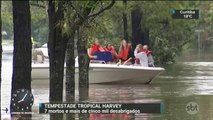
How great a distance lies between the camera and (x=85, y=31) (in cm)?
1197

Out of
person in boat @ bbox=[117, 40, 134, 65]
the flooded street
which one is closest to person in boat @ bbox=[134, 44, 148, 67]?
person in boat @ bbox=[117, 40, 134, 65]

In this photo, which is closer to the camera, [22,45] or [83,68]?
[22,45]

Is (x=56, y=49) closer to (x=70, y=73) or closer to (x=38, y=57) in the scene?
(x=70, y=73)

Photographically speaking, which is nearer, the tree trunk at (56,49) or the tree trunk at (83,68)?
the tree trunk at (56,49)

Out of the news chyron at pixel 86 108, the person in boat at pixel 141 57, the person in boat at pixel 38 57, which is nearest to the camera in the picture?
the news chyron at pixel 86 108

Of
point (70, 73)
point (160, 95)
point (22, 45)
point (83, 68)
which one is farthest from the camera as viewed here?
point (83, 68)

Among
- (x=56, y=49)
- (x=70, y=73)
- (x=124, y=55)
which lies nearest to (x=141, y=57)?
(x=124, y=55)

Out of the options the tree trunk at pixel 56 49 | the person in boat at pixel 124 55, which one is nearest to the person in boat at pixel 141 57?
the person in boat at pixel 124 55

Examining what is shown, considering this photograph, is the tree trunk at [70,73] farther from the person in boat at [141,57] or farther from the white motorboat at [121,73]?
the person in boat at [141,57]

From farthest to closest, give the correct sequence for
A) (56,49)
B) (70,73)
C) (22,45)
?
(70,73) < (56,49) < (22,45)

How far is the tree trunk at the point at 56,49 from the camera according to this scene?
1073 centimetres

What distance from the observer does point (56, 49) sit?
1084cm

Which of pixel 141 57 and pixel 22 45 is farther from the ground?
pixel 22 45

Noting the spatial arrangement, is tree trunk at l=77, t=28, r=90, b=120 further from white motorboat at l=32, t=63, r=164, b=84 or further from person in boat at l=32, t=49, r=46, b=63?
person in boat at l=32, t=49, r=46, b=63
